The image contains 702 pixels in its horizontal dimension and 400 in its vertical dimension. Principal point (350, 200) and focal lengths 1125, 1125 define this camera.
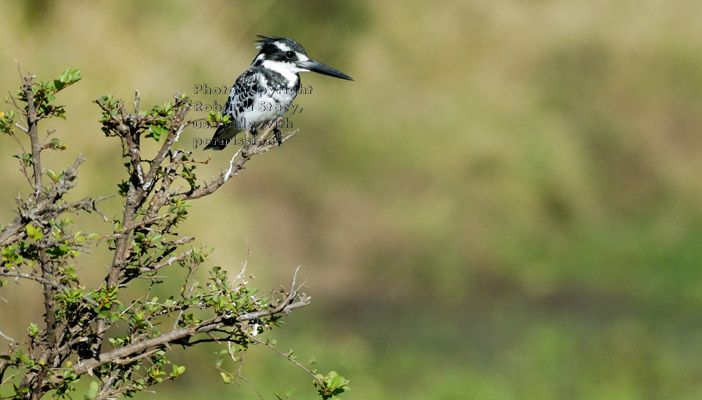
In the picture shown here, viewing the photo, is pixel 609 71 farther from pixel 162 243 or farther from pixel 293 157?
pixel 162 243

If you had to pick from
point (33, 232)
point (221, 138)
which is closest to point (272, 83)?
point (221, 138)

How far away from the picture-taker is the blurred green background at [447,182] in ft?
22.8

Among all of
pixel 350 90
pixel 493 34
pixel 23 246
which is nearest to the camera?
pixel 23 246

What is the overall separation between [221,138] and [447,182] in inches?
239

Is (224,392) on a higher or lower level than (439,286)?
lower

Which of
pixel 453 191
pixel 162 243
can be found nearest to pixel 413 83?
pixel 453 191

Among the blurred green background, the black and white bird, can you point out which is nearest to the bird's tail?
the black and white bird

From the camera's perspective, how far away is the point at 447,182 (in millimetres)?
10086

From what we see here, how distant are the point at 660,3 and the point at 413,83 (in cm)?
326

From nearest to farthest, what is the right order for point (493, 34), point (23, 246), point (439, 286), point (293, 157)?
point (23, 246)
point (439, 286)
point (293, 157)
point (493, 34)

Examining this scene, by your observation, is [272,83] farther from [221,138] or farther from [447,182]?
[447,182]

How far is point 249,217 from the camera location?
797cm

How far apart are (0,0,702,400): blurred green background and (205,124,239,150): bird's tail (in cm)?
219

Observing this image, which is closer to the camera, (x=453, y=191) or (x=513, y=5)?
(x=453, y=191)
